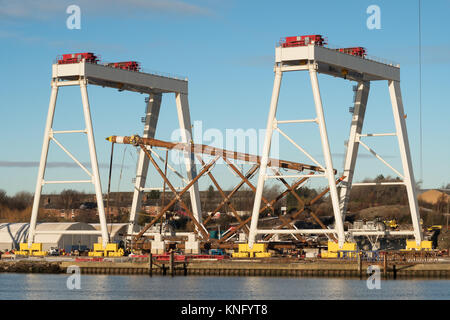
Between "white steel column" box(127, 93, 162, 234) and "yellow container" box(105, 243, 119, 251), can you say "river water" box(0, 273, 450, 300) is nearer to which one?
"yellow container" box(105, 243, 119, 251)

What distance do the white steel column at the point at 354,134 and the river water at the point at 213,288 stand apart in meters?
16.2

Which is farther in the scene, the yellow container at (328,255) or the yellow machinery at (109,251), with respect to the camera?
the yellow machinery at (109,251)

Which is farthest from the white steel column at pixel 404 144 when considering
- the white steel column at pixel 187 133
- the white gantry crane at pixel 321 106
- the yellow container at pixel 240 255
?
the white steel column at pixel 187 133

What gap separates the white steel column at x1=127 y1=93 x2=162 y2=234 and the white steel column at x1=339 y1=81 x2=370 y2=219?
18.9 metres

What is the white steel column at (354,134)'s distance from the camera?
86.6m

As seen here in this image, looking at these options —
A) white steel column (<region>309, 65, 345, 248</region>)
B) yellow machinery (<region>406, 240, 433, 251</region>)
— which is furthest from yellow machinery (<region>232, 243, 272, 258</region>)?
yellow machinery (<region>406, 240, 433, 251</region>)

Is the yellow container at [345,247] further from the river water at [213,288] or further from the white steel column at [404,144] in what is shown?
the white steel column at [404,144]

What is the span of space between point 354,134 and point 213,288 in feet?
84.9

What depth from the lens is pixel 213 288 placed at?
6644cm

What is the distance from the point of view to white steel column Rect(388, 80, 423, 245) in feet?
281

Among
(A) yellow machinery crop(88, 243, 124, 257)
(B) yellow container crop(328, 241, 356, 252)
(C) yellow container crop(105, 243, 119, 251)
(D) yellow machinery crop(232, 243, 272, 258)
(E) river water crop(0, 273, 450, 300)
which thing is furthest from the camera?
(C) yellow container crop(105, 243, 119, 251)

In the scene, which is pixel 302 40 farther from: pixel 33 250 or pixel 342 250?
pixel 33 250

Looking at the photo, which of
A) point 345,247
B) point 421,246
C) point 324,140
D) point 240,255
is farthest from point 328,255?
point 421,246

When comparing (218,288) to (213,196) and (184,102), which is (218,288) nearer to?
(184,102)
